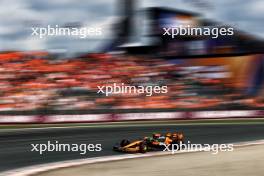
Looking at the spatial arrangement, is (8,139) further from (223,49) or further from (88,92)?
(223,49)

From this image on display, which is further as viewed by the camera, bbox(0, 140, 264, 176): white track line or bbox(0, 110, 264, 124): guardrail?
bbox(0, 110, 264, 124): guardrail

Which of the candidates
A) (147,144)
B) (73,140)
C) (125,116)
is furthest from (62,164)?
(125,116)

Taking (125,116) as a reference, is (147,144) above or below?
above

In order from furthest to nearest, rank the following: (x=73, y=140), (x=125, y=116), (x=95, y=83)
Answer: (x=95, y=83)
(x=125, y=116)
(x=73, y=140)

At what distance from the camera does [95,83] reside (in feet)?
92.5

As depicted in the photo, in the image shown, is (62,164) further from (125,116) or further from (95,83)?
(95,83)

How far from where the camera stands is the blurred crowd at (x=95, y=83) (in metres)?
25.3

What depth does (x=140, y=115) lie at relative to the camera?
84.7 ft

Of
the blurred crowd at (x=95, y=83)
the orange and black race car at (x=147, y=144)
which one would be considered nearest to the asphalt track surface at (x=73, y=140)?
the orange and black race car at (x=147, y=144)

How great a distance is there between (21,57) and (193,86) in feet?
33.7

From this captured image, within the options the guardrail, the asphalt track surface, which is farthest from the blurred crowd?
the asphalt track surface

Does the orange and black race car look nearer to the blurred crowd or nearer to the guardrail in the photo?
the guardrail

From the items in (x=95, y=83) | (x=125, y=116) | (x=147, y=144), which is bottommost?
(x=125, y=116)

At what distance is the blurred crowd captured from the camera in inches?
996
